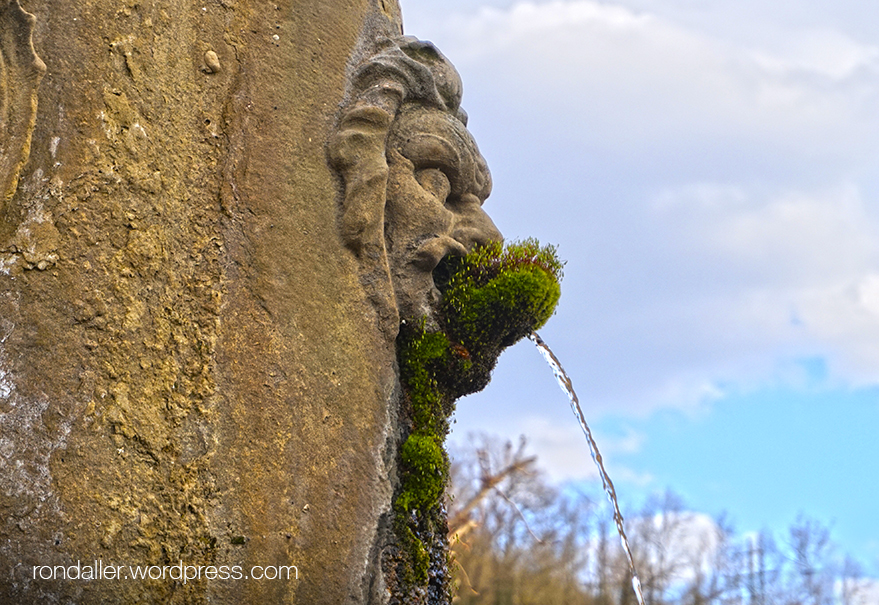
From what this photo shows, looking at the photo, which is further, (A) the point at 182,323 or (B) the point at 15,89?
(A) the point at 182,323

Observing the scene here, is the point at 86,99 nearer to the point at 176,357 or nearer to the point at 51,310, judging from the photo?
the point at 51,310

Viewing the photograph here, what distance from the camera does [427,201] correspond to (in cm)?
356

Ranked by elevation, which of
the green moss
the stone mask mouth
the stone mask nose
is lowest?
the green moss

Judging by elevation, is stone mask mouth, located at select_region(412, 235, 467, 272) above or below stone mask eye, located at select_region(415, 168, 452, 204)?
below

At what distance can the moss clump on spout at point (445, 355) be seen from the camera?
325 cm

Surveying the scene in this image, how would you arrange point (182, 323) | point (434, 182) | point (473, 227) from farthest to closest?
point (473, 227), point (434, 182), point (182, 323)


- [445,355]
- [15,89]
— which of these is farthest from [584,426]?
[15,89]

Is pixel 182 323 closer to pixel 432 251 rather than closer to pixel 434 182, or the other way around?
pixel 432 251

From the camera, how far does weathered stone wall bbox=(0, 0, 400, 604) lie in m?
2.64

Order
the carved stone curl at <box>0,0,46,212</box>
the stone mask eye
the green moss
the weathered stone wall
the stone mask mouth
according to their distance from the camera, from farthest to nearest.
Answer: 1. the stone mask eye
2. the stone mask mouth
3. the green moss
4. the carved stone curl at <box>0,0,46,212</box>
5. the weathered stone wall

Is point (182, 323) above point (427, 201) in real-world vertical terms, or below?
below

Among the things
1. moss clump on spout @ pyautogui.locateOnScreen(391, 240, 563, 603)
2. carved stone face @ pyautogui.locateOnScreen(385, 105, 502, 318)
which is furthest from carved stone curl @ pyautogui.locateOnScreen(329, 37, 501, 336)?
moss clump on spout @ pyautogui.locateOnScreen(391, 240, 563, 603)

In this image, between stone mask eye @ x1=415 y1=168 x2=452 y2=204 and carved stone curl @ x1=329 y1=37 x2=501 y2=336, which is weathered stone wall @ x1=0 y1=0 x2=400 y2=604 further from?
stone mask eye @ x1=415 y1=168 x2=452 y2=204

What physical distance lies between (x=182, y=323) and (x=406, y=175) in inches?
46.2
